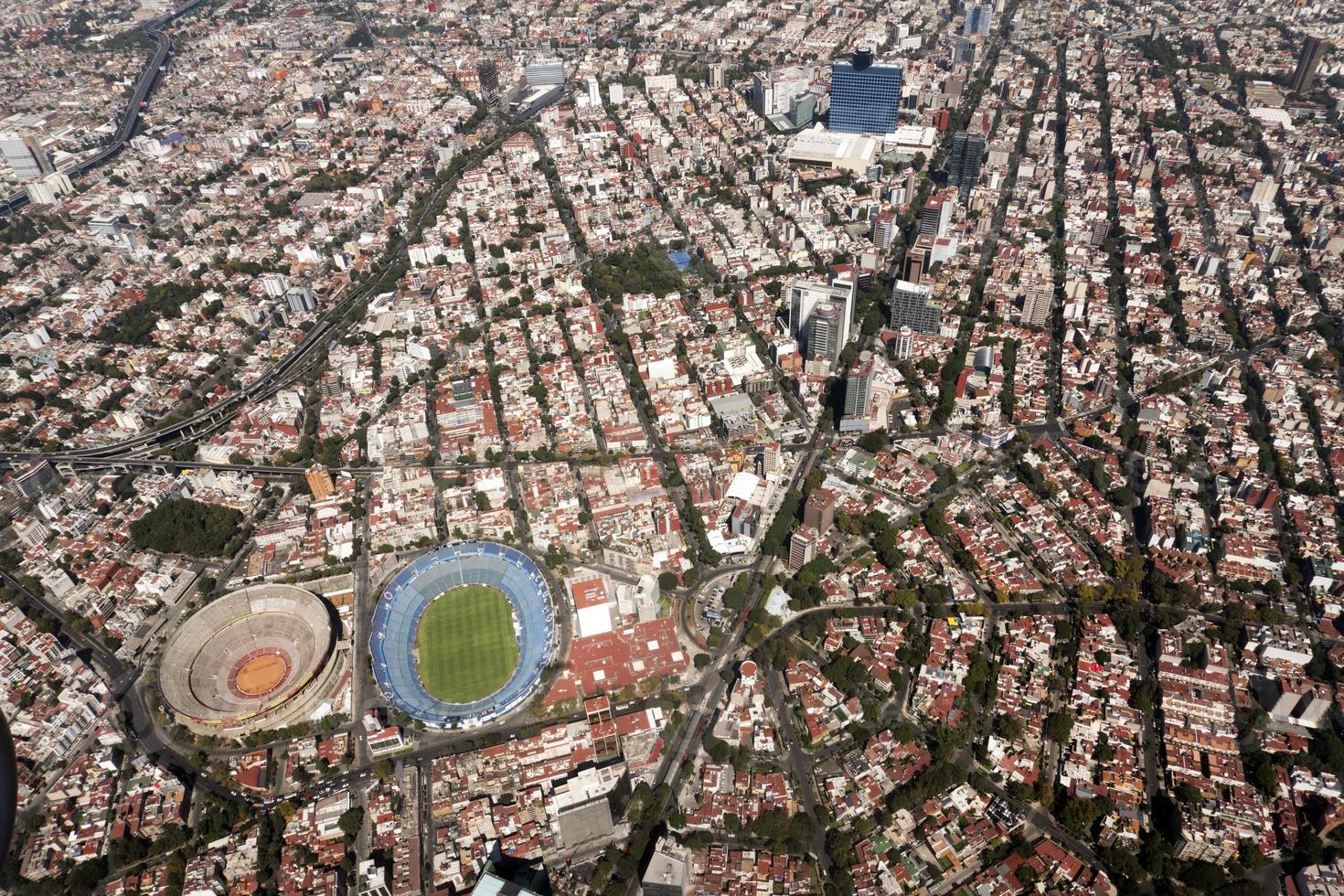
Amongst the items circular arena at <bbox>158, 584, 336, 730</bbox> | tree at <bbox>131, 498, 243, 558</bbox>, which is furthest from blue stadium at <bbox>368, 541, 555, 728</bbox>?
tree at <bbox>131, 498, 243, 558</bbox>

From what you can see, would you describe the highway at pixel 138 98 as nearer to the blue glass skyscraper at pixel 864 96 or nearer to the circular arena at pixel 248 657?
the circular arena at pixel 248 657

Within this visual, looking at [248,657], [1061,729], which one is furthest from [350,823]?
[1061,729]

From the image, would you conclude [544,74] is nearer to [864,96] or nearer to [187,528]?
[864,96]

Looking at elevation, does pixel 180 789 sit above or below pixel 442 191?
below

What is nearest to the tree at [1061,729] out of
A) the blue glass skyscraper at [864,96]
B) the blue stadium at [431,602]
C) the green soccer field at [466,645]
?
the blue stadium at [431,602]

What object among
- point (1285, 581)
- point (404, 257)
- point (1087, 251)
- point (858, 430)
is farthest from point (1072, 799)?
point (404, 257)

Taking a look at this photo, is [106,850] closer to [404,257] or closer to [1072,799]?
[1072,799]
